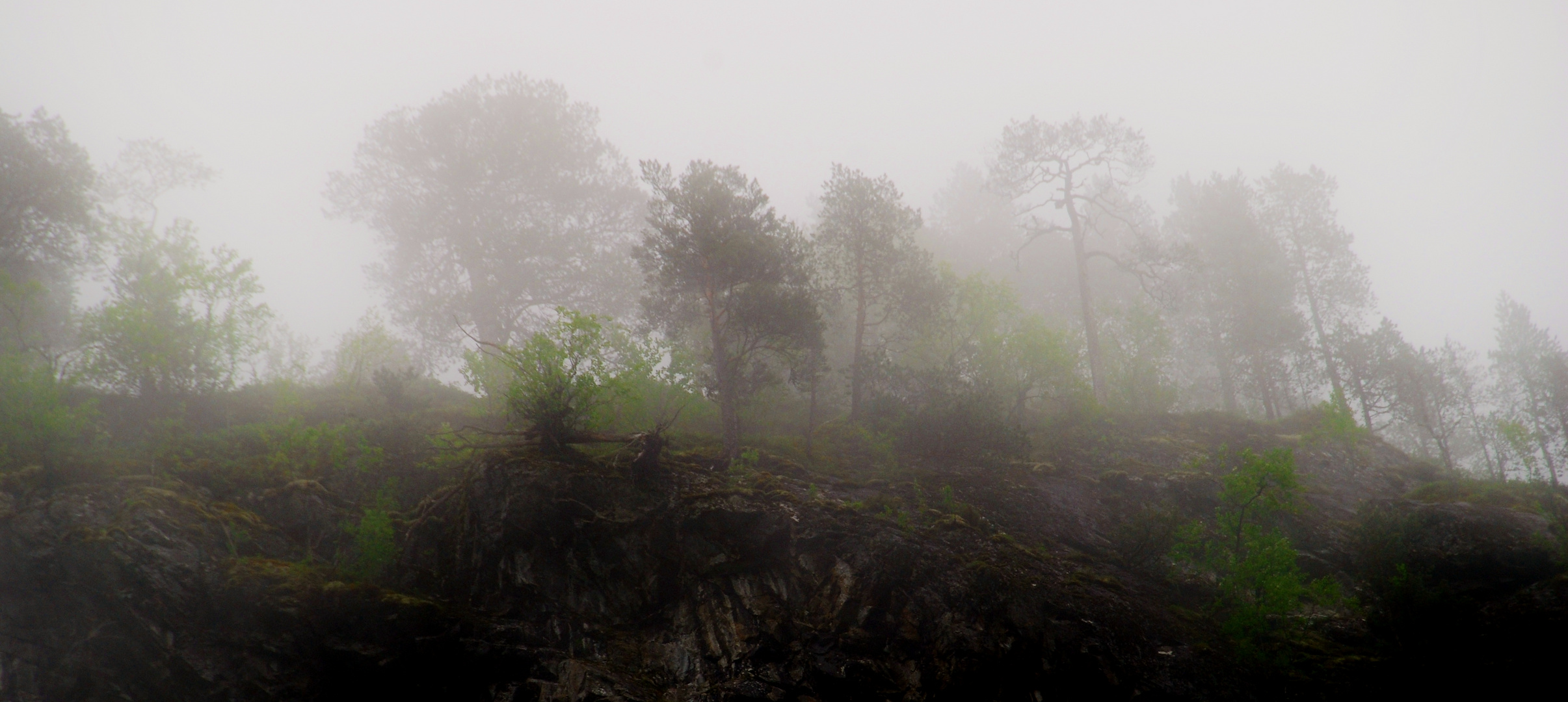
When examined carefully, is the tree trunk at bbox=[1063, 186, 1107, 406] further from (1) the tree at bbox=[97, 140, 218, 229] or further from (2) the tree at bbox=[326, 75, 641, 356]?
(1) the tree at bbox=[97, 140, 218, 229]

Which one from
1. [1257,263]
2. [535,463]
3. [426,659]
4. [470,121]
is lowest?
[426,659]

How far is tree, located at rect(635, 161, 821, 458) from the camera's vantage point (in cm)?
1584

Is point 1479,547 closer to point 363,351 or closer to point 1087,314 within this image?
point 1087,314

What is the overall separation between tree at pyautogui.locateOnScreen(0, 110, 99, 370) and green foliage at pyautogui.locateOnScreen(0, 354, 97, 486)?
38.6 feet

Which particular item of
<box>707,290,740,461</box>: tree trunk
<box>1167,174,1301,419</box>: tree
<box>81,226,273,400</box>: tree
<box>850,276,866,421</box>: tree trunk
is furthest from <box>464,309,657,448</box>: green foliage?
<box>1167,174,1301,419</box>: tree

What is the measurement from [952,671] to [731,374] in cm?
871

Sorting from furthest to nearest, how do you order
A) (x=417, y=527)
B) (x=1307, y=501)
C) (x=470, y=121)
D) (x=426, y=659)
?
(x=470, y=121) < (x=1307, y=501) < (x=417, y=527) < (x=426, y=659)

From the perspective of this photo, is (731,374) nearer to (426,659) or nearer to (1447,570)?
(426,659)

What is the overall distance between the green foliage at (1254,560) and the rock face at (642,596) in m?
0.63

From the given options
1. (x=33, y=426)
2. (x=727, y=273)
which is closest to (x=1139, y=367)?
(x=727, y=273)

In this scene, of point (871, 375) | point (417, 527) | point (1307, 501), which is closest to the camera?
point (417, 527)

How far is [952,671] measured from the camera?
383 inches

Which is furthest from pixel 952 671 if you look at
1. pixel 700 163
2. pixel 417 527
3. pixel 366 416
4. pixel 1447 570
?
pixel 366 416

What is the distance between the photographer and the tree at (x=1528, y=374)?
→ 27.1 meters
